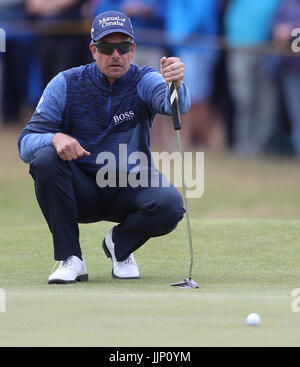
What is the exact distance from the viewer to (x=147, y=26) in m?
14.6

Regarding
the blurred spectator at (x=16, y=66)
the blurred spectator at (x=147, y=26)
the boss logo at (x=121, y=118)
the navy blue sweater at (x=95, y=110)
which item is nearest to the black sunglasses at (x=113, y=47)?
the navy blue sweater at (x=95, y=110)

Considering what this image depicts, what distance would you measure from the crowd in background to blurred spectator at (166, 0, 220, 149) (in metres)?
0.01

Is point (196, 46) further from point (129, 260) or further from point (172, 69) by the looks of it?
point (172, 69)

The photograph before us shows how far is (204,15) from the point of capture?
14070 mm

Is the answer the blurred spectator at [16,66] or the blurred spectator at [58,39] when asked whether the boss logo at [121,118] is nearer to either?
the blurred spectator at [58,39]

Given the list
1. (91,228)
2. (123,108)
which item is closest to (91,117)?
(123,108)

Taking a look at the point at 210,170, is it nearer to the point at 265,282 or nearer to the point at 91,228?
the point at 91,228

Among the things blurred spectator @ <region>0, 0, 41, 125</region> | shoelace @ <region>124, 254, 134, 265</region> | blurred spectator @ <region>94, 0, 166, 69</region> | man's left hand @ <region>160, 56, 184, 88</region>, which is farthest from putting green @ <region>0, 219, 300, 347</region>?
blurred spectator @ <region>0, 0, 41, 125</region>

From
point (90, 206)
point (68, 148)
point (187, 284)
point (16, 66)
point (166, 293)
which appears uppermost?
point (16, 66)

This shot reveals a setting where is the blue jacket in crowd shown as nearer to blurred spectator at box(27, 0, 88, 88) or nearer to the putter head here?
blurred spectator at box(27, 0, 88, 88)

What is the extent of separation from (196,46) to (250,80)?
80cm

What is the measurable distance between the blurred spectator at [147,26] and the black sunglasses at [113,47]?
25.9ft

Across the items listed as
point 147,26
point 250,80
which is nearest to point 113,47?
point 250,80

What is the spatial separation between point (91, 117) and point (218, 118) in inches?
365
